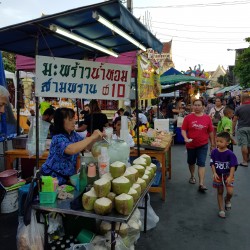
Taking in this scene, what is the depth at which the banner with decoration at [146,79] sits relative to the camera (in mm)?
4368

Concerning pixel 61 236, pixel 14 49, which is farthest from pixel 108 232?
pixel 14 49

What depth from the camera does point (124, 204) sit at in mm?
2133

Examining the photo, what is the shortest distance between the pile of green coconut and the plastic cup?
1.67 feet

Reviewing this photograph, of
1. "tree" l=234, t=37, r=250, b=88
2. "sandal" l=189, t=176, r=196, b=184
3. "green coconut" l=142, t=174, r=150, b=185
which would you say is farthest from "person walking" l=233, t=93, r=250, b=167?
"tree" l=234, t=37, r=250, b=88

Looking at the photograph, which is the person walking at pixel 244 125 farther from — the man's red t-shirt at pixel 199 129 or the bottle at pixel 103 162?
the bottle at pixel 103 162

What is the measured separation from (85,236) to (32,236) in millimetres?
490

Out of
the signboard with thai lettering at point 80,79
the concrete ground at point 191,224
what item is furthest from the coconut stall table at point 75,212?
the concrete ground at point 191,224

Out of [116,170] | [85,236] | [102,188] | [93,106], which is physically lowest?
[85,236]

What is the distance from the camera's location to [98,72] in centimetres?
315

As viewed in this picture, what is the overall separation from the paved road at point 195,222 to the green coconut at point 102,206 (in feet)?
4.88

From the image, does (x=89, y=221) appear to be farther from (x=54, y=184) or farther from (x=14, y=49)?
(x=14, y=49)

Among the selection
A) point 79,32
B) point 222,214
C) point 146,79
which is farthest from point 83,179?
point 146,79

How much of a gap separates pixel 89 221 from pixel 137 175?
679 mm

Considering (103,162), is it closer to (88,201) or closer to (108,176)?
(108,176)
